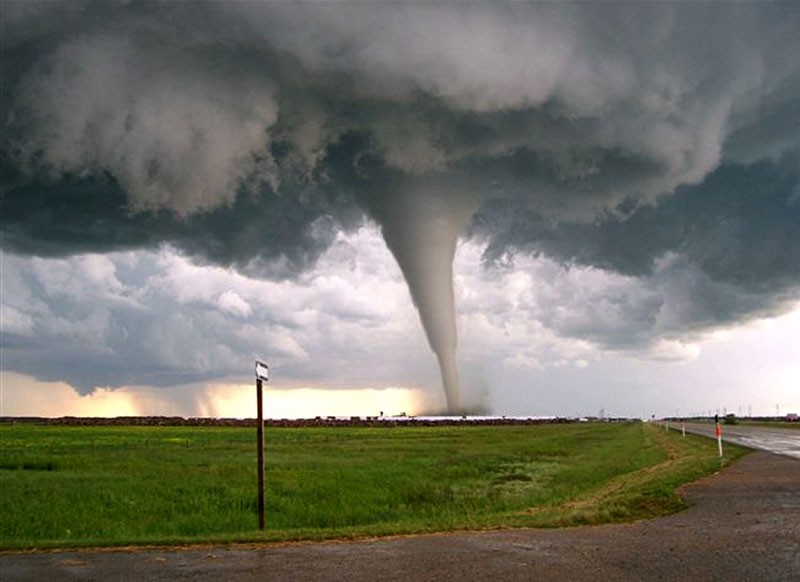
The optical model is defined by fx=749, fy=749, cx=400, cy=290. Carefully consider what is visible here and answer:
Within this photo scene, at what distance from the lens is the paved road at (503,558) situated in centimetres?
1145

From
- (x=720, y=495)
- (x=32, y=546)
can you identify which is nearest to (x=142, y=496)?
(x=32, y=546)

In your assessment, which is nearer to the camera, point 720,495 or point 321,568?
point 321,568

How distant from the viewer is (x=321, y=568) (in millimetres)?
12180

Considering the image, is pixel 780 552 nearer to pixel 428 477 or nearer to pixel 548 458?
pixel 428 477

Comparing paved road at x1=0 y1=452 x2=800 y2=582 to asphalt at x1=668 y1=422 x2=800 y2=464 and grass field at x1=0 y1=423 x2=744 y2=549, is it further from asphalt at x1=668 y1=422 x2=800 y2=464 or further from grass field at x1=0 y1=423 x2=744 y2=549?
asphalt at x1=668 y1=422 x2=800 y2=464

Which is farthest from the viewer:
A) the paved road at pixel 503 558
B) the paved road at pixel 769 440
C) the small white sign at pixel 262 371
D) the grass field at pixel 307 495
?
the paved road at pixel 769 440

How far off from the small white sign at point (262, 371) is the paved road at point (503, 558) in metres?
4.31

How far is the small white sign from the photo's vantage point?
57.6ft

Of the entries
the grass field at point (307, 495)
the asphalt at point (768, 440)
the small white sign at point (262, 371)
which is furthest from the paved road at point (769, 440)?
the small white sign at point (262, 371)

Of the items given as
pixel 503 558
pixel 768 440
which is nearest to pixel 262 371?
pixel 503 558

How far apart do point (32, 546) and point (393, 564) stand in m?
8.10

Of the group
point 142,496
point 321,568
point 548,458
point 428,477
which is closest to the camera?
point 321,568

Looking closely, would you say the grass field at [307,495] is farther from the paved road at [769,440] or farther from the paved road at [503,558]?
the paved road at [769,440]

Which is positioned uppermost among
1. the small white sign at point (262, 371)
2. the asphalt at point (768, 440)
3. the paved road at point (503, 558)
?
the small white sign at point (262, 371)
